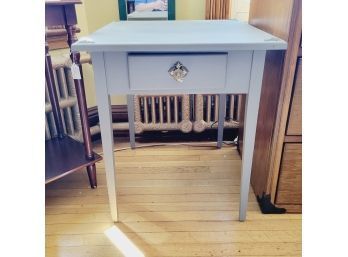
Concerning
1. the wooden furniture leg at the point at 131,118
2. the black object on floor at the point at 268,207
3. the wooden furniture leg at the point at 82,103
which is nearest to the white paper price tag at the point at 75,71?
the wooden furniture leg at the point at 82,103

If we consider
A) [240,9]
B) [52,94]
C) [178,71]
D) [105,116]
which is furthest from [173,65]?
[240,9]

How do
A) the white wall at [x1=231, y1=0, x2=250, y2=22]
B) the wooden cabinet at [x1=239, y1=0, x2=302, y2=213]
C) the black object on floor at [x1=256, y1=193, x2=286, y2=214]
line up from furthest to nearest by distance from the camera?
the white wall at [x1=231, y1=0, x2=250, y2=22] < the black object on floor at [x1=256, y1=193, x2=286, y2=214] < the wooden cabinet at [x1=239, y1=0, x2=302, y2=213]

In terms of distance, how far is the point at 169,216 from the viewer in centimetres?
117

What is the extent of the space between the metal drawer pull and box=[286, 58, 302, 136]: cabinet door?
1.24 ft

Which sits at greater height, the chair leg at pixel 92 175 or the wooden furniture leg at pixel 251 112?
the wooden furniture leg at pixel 251 112

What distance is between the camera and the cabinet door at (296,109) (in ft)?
3.06

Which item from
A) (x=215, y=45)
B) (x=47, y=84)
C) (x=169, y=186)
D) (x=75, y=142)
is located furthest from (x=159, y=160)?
(x=215, y=45)

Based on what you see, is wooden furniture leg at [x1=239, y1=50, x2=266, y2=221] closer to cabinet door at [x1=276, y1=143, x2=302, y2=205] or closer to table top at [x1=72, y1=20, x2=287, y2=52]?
table top at [x1=72, y1=20, x2=287, y2=52]

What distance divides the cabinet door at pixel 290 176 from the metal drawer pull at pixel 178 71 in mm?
480

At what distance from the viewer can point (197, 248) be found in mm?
1017

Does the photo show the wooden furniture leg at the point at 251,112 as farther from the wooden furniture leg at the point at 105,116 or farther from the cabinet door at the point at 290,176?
the wooden furniture leg at the point at 105,116

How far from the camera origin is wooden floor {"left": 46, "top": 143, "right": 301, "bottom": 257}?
3.36ft

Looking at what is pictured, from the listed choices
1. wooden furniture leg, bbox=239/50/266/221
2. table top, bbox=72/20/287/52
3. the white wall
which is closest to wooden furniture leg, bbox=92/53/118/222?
table top, bbox=72/20/287/52

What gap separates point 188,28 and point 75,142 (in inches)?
31.2
